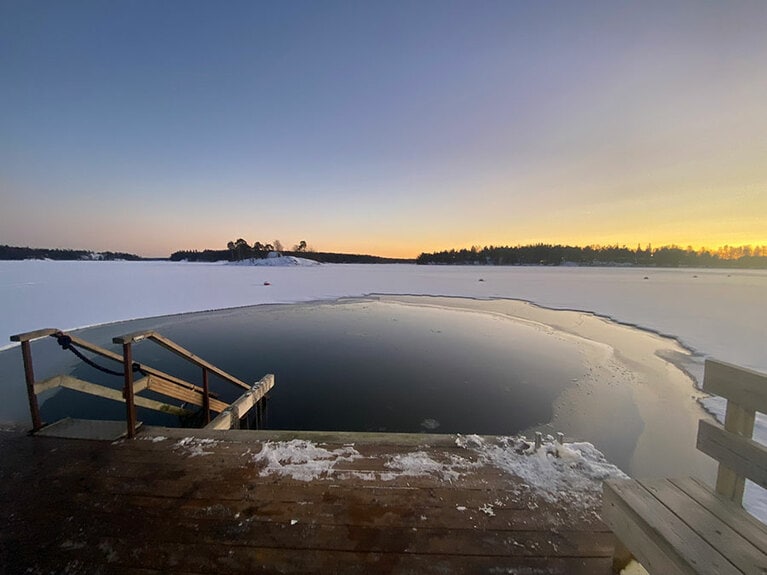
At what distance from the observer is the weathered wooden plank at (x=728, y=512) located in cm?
126

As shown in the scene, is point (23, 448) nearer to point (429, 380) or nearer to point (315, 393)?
point (315, 393)

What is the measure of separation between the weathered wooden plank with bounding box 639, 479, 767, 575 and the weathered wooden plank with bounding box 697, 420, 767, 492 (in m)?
0.21

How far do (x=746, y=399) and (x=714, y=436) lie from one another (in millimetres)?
221

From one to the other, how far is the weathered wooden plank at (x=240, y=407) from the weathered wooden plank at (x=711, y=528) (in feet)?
12.6

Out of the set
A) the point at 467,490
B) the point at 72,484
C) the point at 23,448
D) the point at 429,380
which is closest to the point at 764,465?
the point at 467,490

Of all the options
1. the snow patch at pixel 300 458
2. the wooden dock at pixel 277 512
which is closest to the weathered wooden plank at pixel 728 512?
the wooden dock at pixel 277 512

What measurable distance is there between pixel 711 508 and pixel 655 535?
0.36 meters

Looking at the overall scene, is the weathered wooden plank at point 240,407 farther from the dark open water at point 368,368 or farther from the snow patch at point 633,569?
the snow patch at point 633,569

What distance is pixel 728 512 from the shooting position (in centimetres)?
139

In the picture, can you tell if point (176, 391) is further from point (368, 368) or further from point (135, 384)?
point (368, 368)

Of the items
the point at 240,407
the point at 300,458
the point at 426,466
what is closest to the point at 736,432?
the point at 426,466

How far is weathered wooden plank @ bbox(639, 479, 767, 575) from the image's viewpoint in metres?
1.16

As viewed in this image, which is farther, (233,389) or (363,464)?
(233,389)

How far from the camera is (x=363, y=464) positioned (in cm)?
242
